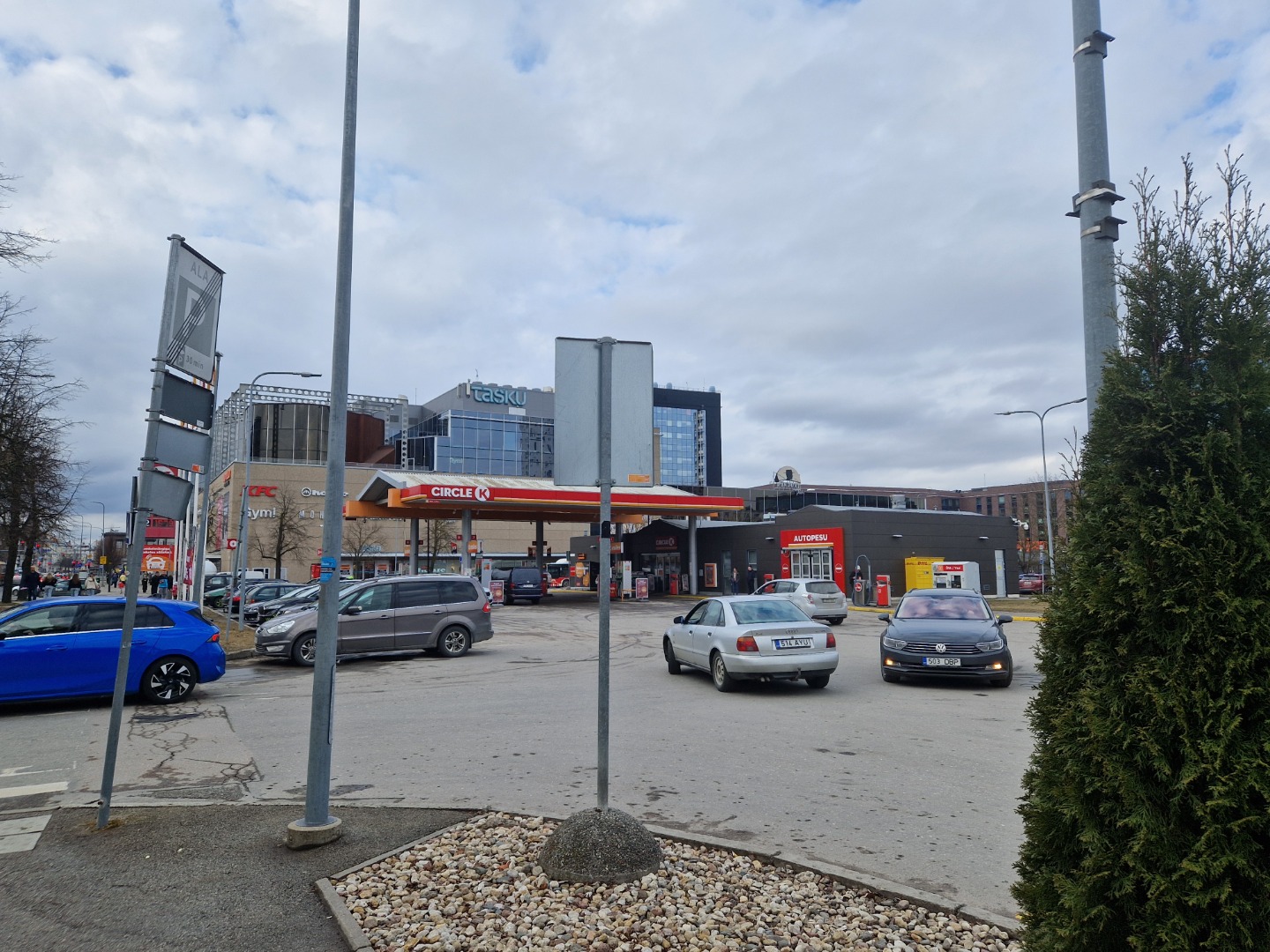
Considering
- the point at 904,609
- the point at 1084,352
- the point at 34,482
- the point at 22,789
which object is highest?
the point at 34,482

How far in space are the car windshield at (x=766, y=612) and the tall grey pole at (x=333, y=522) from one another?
8356 millimetres

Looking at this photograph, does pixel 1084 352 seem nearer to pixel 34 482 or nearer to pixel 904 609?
pixel 904 609

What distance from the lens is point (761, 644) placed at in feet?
42.4

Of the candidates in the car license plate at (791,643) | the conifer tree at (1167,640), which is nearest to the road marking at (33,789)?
the conifer tree at (1167,640)

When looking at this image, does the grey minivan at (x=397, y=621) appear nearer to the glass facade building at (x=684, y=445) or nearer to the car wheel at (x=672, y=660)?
the car wheel at (x=672, y=660)

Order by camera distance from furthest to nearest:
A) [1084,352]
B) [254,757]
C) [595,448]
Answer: [254,757] → [595,448] → [1084,352]

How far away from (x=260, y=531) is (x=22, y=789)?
252 ft

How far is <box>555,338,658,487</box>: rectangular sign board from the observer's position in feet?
17.5

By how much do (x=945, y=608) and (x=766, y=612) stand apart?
338 centimetres

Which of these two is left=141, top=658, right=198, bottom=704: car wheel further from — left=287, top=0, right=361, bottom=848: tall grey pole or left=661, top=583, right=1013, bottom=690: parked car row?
left=287, top=0, right=361, bottom=848: tall grey pole

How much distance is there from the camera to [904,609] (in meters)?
15.0

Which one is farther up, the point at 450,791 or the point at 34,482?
the point at 34,482

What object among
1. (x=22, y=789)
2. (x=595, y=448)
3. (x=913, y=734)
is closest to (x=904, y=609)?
(x=913, y=734)

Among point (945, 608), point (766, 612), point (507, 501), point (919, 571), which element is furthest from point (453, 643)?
point (919, 571)
